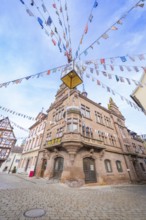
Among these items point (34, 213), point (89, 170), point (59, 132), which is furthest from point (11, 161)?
point (34, 213)

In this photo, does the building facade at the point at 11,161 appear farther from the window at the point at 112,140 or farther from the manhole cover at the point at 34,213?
the manhole cover at the point at 34,213

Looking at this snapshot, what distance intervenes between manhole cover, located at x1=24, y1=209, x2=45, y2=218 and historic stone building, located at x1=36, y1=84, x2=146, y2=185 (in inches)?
258

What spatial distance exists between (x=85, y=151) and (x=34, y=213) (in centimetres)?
889

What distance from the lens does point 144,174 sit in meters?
18.8

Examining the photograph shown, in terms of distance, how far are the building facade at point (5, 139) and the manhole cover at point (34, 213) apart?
1299 inches

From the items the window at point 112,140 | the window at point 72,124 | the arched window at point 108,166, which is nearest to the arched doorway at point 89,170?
the arched window at point 108,166

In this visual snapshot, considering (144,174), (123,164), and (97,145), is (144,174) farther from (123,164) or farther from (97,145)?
(97,145)

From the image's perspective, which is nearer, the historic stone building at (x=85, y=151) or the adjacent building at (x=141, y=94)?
the adjacent building at (x=141, y=94)

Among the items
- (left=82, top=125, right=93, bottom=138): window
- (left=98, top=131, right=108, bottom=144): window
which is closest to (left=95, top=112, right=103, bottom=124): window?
(left=98, top=131, right=108, bottom=144): window

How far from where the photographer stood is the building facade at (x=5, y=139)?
3185cm

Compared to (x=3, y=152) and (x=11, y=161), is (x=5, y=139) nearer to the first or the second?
(x=3, y=152)

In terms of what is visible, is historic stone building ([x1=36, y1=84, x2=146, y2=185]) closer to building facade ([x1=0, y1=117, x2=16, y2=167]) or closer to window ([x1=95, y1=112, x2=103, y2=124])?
window ([x1=95, y1=112, x2=103, y2=124])

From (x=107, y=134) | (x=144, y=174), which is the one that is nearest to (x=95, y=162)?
(x=107, y=134)

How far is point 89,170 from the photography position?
38.8ft
